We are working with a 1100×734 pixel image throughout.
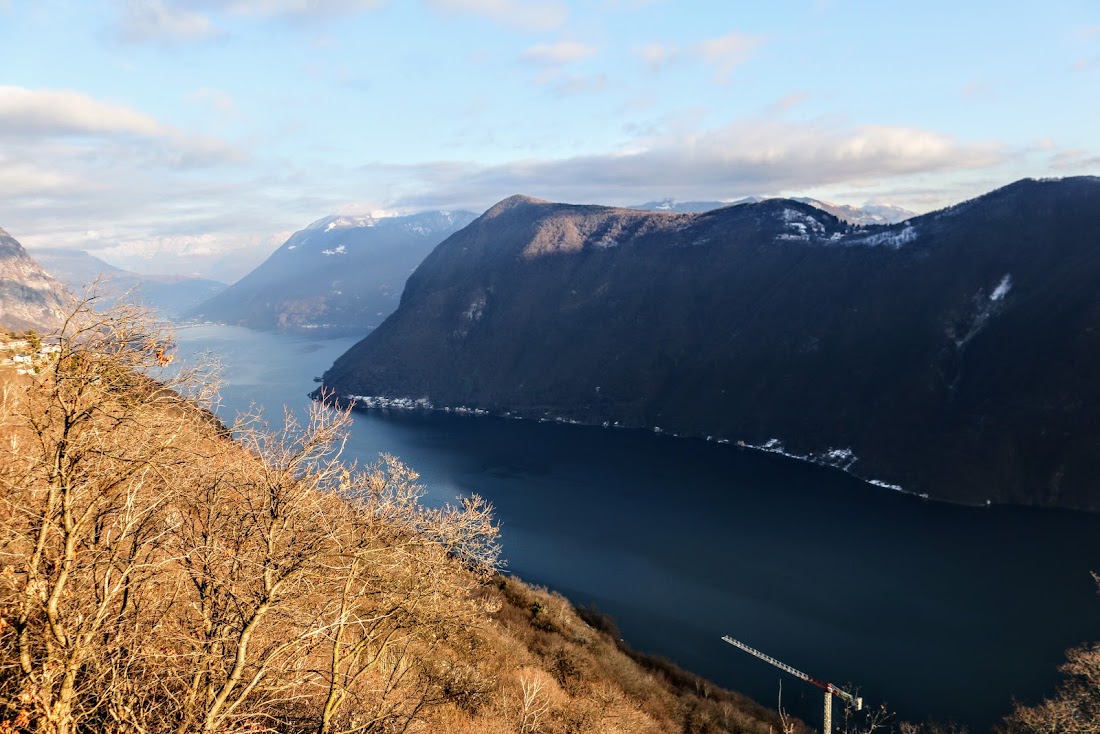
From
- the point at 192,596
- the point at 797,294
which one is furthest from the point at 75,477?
the point at 797,294

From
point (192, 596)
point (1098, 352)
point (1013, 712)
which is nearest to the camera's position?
point (192, 596)

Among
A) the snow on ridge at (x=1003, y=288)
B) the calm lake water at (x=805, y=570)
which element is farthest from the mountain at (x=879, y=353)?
the calm lake water at (x=805, y=570)

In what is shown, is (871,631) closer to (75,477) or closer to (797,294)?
(75,477)

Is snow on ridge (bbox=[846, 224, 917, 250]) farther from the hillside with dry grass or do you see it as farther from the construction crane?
the hillside with dry grass

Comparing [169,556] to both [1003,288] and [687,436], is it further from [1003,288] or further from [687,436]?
[1003,288]

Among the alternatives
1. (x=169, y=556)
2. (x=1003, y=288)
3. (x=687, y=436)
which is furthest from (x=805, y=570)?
(x=1003, y=288)

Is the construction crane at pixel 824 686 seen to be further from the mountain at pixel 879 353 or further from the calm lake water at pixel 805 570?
the mountain at pixel 879 353

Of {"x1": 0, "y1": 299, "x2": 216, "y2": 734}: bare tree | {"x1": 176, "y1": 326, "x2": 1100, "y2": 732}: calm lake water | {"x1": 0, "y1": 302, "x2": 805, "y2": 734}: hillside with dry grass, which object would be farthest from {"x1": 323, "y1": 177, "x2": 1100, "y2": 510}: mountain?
{"x1": 0, "y1": 299, "x2": 216, "y2": 734}: bare tree
